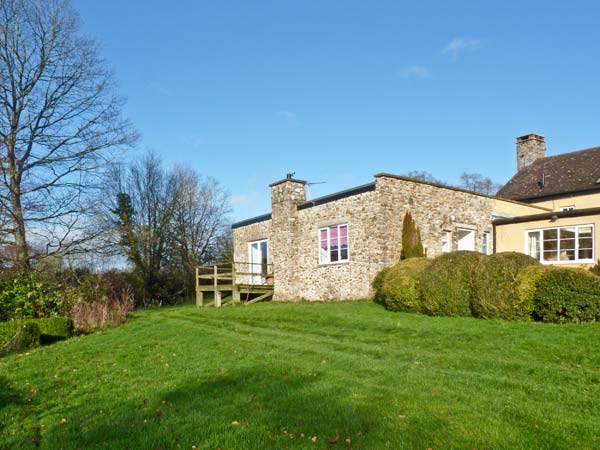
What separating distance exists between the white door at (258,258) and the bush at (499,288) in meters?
12.9

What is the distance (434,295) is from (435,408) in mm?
7683

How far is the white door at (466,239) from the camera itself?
62.8ft

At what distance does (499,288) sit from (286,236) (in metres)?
10.6

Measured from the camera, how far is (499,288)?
1120cm

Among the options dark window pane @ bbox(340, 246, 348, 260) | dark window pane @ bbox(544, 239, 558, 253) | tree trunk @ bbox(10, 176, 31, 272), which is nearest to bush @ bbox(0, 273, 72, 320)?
tree trunk @ bbox(10, 176, 31, 272)

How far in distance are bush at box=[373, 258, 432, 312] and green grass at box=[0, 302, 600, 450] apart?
7.08ft

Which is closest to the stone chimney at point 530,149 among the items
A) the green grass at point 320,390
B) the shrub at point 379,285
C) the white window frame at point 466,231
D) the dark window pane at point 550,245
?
the white window frame at point 466,231

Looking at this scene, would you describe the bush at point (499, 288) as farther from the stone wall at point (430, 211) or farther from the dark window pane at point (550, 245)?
the dark window pane at point (550, 245)

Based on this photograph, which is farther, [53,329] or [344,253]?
[344,253]

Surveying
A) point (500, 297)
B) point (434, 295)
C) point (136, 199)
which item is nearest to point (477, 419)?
point (500, 297)

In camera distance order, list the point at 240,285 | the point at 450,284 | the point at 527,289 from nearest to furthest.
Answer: the point at 527,289
the point at 450,284
the point at 240,285

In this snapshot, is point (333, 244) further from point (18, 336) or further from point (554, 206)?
point (554, 206)

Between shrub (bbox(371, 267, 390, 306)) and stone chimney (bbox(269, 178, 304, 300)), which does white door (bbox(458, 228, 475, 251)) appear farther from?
stone chimney (bbox(269, 178, 304, 300))

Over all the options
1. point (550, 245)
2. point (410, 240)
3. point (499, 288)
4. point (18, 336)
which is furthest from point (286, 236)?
point (18, 336)
